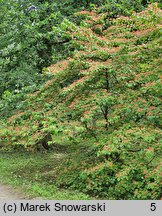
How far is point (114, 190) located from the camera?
22.5 feet

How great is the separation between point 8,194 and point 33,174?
168 cm

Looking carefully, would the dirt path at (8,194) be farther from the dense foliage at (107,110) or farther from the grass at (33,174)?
the dense foliage at (107,110)

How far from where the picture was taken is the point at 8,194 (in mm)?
7418

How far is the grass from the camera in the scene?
708cm

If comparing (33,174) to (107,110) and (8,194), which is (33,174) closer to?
(8,194)

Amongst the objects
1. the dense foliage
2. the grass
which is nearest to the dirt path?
the grass

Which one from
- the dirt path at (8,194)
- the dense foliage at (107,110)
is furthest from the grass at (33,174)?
the dense foliage at (107,110)

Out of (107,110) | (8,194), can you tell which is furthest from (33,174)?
(107,110)

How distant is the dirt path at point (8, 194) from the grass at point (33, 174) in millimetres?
148

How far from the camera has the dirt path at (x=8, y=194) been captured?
7.15 metres

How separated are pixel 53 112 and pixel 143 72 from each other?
6.40 ft

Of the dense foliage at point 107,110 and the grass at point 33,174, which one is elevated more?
the dense foliage at point 107,110

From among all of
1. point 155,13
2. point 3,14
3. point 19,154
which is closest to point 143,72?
point 155,13

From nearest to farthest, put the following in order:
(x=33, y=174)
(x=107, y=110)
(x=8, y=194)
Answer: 1. (x=107, y=110)
2. (x=8, y=194)
3. (x=33, y=174)
